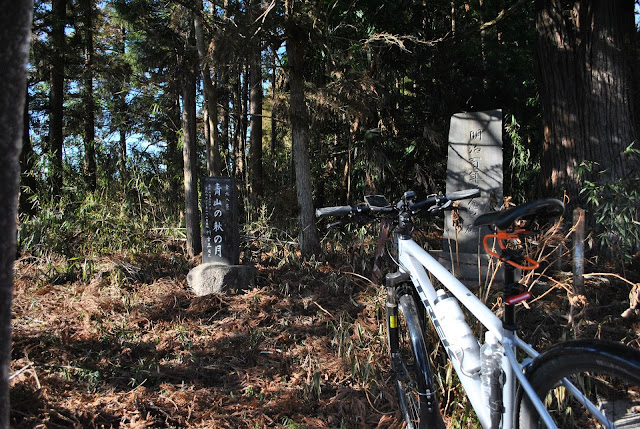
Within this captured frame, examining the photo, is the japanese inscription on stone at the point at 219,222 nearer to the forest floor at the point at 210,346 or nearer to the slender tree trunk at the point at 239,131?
the forest floor at the point at 210,346

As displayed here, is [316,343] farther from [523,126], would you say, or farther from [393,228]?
[523,126]

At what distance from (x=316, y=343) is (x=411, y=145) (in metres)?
5.04

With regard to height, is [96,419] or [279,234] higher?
[279,234]

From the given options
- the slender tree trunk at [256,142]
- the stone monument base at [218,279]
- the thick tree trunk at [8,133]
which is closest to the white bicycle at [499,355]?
the thick tree trunk at [8,133]

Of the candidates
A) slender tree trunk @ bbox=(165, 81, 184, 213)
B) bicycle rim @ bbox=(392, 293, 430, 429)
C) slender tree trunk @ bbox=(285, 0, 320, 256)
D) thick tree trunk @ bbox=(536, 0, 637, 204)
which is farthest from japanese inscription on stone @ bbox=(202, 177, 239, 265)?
thick tree trunk @ bbox=(536, 0, 637, 204)

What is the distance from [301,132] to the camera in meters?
5.36

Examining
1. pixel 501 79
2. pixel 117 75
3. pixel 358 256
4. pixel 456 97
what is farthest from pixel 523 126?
pixel 117 75

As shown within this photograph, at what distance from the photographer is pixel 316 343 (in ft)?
11.5

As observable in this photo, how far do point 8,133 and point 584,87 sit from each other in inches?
211

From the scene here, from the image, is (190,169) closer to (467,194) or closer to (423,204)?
(423,204)

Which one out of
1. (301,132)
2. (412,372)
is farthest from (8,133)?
(301,132)

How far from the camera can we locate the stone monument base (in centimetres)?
445

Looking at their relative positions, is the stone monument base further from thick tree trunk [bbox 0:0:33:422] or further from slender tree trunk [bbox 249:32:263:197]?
thick tree trunk [bbox 0:0:33:422]

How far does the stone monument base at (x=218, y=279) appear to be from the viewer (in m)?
4.45
